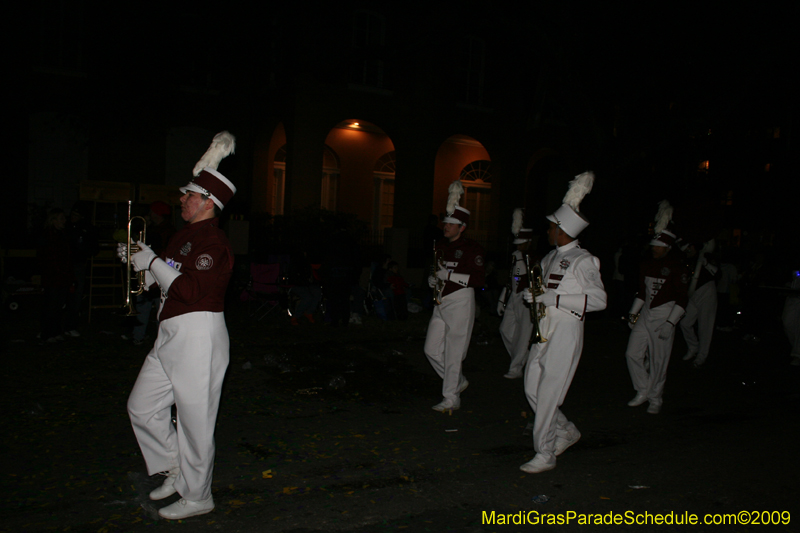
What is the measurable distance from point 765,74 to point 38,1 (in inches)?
752

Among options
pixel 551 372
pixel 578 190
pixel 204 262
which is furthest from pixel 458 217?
pixel 204 262

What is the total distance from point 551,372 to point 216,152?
309cm

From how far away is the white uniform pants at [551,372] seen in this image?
4871 mm

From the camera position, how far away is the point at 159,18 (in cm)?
1703

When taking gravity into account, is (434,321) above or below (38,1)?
below

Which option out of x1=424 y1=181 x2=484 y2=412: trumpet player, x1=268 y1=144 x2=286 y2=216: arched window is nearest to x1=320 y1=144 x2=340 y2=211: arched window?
x1=268 y1=144 x2=286 y2=216: arched window

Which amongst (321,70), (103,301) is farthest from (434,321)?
(321,70)

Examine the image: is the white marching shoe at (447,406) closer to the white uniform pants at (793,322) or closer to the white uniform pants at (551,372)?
the white uniform pants at (551,372)

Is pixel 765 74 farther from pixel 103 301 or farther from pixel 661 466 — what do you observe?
pixel 103 301

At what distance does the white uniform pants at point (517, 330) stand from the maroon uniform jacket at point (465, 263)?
1663mm

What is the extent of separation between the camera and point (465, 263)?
6.61 m

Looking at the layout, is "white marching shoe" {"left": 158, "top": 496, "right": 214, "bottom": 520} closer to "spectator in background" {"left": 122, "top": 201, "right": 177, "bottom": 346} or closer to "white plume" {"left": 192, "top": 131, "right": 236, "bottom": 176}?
"white plume" {"left": 192, "top": 131, "right": 236, "bottom": 176}

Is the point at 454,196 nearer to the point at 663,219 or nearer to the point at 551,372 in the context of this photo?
the point at 663,219

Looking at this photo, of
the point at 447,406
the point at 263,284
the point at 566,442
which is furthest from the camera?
the point at 263,284
